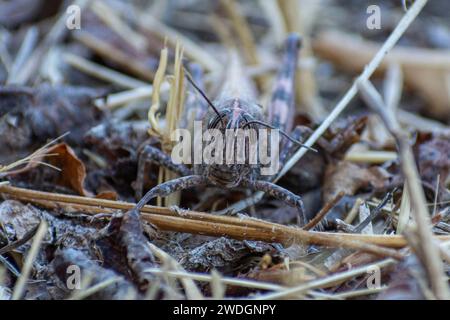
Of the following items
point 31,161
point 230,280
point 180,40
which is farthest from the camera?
point 180,40

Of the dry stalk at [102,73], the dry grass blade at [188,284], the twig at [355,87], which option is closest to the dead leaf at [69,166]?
the twig at [355,87]

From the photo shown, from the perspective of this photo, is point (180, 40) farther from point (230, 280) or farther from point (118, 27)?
point (230, 280)

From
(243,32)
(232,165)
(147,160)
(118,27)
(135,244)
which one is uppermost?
(118,27)

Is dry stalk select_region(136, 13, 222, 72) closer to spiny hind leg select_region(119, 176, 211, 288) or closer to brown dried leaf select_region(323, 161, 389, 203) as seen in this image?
brown dried leaf select_region(323, 161, 389, 203)

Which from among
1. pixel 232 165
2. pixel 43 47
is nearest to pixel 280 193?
pixel 232 165

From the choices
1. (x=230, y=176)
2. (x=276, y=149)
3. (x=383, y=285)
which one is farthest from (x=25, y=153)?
(x=383, y=285)

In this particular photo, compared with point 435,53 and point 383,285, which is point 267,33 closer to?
point 435,53

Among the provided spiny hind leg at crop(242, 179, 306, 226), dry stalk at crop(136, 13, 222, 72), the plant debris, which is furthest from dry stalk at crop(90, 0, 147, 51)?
spiny hind leg at crop(242, 179, 306, 226)

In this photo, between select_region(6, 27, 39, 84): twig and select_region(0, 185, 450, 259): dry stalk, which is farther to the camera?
select_region(6, 27, 39, 84): twig
